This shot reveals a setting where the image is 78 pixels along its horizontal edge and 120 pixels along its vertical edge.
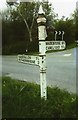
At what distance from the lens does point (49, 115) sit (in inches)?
179

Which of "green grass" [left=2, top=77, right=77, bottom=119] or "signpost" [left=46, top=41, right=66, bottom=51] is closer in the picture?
"green grass" [left=2, top=77, right=77, bottom=119]

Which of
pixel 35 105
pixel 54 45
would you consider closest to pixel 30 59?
pixel 54 45

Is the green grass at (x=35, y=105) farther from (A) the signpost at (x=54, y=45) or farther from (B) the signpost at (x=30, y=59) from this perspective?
(A) the signpost at (x=54, y=45)

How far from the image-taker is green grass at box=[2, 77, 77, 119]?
4.59 metres

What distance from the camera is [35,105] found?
4.78 m

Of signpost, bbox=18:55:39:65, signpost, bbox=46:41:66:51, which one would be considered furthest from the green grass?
signpost, bbox=46:41:66:51

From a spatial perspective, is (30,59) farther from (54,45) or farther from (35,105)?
(35,105)

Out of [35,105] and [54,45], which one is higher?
[54,45]

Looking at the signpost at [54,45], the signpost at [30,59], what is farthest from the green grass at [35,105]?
the signpost at [54,45]

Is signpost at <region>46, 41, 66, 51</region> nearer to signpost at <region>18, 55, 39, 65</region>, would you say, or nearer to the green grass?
signpost at <region>18, 55, 39, 65</region>

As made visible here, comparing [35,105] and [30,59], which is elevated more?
[30,59]

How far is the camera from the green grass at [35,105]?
4.59 m

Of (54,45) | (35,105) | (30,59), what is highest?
(54,45)

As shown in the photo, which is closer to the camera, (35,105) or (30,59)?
(35,105)
